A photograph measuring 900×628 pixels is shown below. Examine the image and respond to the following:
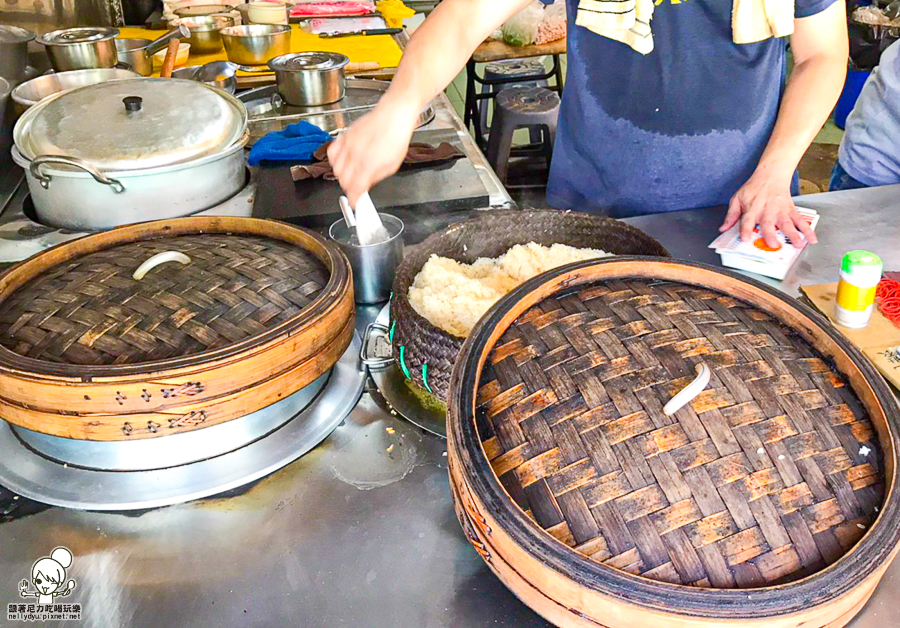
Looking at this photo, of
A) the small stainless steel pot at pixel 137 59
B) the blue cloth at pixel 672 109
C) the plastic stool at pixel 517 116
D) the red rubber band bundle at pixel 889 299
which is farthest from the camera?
the plastic stool at pixel 517 116

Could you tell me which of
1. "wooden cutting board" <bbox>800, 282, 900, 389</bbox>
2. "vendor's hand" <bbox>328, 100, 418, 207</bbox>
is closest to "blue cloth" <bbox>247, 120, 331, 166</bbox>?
"vendor's hand" <bbox>328, 100, 418, 207</bbox>

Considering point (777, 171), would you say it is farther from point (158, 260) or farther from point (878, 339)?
point (158, 260)

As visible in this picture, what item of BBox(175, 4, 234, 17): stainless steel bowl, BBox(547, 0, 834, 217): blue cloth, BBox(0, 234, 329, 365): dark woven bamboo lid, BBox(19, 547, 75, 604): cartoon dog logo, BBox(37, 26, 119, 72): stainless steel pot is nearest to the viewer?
BBox(19, 547, 75, 604): cartoon dog logo

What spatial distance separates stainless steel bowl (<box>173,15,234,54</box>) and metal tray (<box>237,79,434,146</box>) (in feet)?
2.15

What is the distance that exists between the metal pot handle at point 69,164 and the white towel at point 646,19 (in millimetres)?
1237

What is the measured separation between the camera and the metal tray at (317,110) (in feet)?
8.37

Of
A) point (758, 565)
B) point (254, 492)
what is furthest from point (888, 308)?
point (254, 492)

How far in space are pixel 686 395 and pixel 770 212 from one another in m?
1.06

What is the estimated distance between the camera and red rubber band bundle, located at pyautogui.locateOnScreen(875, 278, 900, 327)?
1.41m

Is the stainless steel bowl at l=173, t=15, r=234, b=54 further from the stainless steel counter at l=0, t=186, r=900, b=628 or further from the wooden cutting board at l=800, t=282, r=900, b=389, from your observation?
the wooden cutting board at l=800, t=282, r=900, b=389

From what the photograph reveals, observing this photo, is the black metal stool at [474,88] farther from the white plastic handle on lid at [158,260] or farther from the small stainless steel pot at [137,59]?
the white plastic handle on lid at [158,260]

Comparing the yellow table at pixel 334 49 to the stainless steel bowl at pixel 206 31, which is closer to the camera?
the yellow table at pixel 334 49

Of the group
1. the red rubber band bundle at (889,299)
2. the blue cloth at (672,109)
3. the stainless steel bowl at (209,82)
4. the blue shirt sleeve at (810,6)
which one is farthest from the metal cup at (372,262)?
the stainless steel bowl at (209,82)

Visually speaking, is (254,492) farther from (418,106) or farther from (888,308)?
(888,308)
